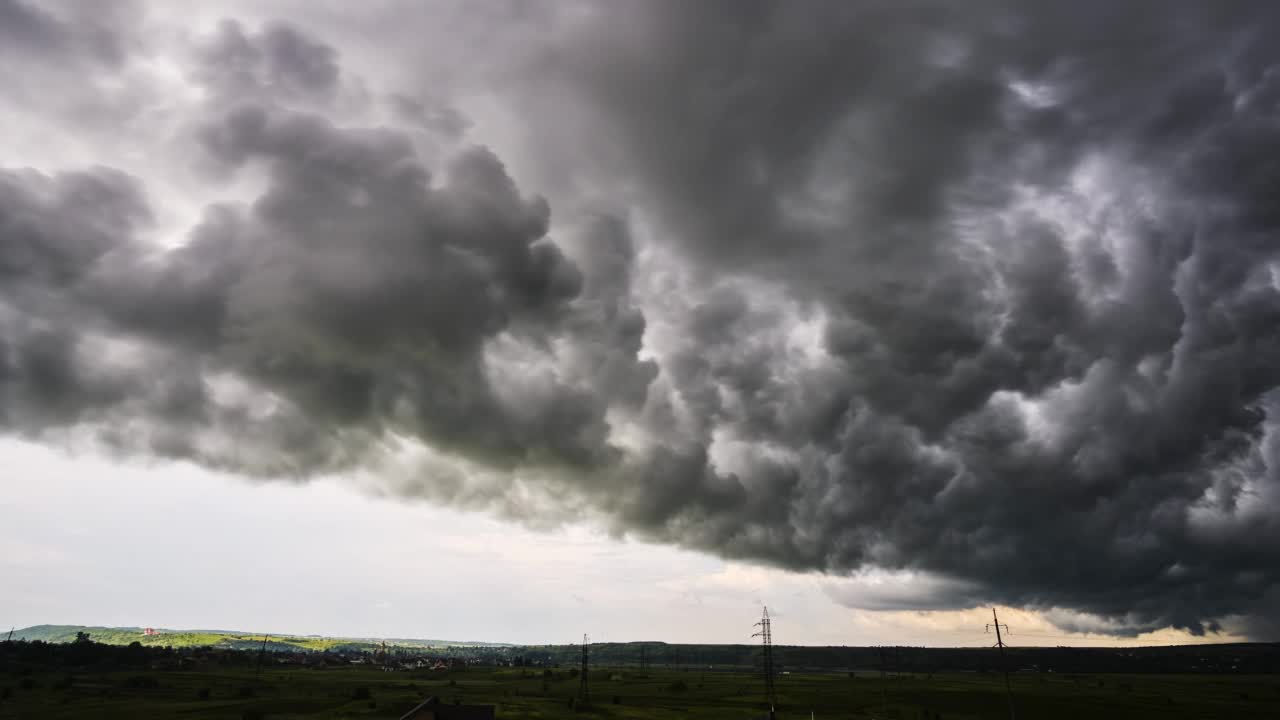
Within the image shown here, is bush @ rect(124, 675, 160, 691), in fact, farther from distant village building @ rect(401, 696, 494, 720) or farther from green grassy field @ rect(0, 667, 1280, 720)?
distant village building @ rect(401, 696, 494, 720)

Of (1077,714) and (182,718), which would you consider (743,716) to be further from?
(182,718)

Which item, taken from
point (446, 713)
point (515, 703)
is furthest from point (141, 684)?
point (446, 713)

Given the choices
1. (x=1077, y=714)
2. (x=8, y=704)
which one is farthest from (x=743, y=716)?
(x=8, y=704)

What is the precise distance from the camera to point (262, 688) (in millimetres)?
180500

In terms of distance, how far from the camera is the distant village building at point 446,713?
99.9 m

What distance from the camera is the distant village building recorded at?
99.9 m

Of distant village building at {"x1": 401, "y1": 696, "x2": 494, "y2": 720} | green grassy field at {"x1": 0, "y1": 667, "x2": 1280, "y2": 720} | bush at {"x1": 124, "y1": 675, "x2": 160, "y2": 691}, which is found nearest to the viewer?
distant village building at {"x1": 401, "y1": 696, "x2": 494, "y2": 720}

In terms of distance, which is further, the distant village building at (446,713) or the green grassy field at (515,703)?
A: the green grassy field at (515,703)

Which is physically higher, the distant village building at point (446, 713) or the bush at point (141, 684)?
the distant village building at point (446, 713)

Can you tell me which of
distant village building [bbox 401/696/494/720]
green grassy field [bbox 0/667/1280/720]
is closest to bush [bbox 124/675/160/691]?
green grassy field [bbox 0/667/1280/720]

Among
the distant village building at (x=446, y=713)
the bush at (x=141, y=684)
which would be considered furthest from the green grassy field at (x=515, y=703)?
the distant village building at (x=446, y=713)

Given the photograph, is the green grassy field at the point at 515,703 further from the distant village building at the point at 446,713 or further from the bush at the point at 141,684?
the distant village building at the point at 446,713

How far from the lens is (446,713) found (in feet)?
338

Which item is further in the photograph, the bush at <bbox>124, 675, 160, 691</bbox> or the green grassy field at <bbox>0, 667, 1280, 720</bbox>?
the bush at <bbox>124, 675, 160, 691</bbox>
